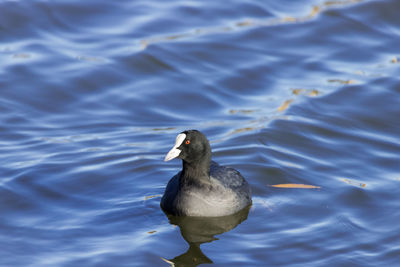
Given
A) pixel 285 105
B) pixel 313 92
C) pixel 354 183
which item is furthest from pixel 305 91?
pixel 354 183

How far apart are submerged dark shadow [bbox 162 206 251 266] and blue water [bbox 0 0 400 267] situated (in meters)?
0.02

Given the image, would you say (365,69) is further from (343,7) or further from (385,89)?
(343,7)

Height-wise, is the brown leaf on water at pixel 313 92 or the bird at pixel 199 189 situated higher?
the brown leaf on water at pixel 313 92

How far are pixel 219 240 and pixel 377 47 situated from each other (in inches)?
321

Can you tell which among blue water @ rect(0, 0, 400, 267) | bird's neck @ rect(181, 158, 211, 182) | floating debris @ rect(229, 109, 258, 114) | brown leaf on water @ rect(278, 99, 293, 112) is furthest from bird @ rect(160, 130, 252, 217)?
brown leaf on water @ rect(278, 99, 293, 112)

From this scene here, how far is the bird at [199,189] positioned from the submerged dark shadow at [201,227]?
0.07 m

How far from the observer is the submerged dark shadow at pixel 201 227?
754cm

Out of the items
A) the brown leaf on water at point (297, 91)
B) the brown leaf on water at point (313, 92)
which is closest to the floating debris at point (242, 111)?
the brown leaf on water at point (297, 91)

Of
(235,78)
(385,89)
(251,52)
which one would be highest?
(251,52)

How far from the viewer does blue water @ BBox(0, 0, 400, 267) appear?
7.55 meters

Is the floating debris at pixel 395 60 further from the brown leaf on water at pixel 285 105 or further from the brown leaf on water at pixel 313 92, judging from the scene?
the brown leaf on water at pixel 285 105

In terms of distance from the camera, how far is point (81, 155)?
9.75 meters

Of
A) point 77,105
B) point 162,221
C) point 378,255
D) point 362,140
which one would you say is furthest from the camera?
point 77,105

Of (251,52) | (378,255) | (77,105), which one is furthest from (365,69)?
(378,255)
